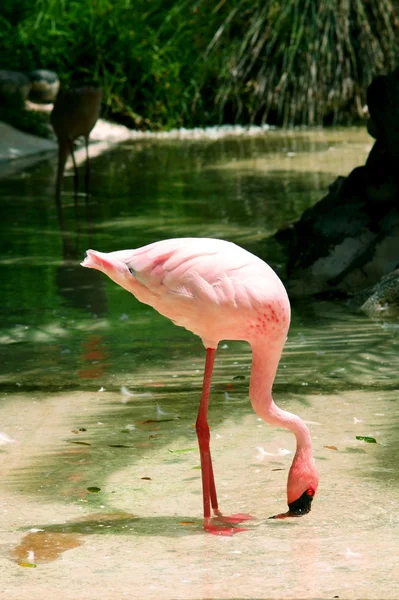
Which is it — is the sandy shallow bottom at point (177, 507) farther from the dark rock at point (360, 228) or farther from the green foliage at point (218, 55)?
the green foliage at point (218, 55)

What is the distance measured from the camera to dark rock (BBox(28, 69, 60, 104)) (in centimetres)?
1459

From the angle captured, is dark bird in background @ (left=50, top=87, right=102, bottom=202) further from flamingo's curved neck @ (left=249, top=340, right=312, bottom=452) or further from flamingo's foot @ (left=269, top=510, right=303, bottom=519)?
flamingo's foot @ (left=269, top=510, right=303, bottom=519)

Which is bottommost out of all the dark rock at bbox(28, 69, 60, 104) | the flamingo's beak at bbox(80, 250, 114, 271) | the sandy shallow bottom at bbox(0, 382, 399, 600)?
the dark rock at bbox(28, 69, 60, 104)

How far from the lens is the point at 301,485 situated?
3.20 metres

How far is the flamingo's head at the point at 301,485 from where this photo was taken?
126 inches

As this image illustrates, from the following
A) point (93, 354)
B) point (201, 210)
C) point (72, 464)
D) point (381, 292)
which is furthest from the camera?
point (201, 210)

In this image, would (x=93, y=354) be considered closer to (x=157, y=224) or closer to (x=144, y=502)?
(x=144, y=502)

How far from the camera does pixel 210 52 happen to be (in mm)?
15828

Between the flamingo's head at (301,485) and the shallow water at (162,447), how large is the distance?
4 cm

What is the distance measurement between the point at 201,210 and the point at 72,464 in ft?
17.9

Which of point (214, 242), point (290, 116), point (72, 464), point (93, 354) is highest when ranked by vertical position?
point (214, 242)

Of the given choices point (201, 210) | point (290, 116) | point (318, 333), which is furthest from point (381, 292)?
point (290, 116)

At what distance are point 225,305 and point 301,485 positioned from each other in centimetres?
58

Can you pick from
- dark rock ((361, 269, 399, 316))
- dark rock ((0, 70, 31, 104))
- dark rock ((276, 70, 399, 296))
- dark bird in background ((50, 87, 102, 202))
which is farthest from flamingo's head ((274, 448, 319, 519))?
dark rock ((0, 70, 31, 104))
